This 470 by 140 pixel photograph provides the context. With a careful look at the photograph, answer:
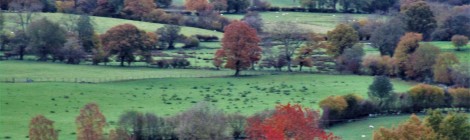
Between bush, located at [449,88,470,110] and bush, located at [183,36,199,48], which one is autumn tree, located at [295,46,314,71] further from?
bush, located at [449,88,470,110]

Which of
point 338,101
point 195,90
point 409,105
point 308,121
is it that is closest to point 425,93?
point 409,105

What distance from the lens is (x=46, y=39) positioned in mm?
97438

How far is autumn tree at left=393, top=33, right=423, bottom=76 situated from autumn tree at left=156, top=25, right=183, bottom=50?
70.9 ft

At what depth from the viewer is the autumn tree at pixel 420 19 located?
118 metres

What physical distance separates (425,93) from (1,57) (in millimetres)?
38055

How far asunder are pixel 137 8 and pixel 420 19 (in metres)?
31.2

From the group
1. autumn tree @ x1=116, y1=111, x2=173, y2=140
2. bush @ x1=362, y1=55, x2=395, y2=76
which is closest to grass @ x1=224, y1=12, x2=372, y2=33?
bush @ x1=362, y1=55, x2=395, y2=76

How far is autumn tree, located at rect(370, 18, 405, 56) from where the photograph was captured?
104812mm

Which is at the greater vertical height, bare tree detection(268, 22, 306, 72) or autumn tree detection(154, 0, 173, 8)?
autumn tree detection(154, 0, 173, 8)

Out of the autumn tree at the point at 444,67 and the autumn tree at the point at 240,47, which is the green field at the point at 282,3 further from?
the autumn tree at the point at 444,67

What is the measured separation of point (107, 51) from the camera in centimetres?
9594

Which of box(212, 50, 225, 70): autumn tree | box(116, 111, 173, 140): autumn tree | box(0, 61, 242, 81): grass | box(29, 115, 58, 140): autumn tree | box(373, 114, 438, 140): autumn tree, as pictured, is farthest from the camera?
box(212, 50, 225, 70): autumn tree

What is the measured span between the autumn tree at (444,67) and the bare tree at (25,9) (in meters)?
40.9

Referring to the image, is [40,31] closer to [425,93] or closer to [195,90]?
[195,90]
